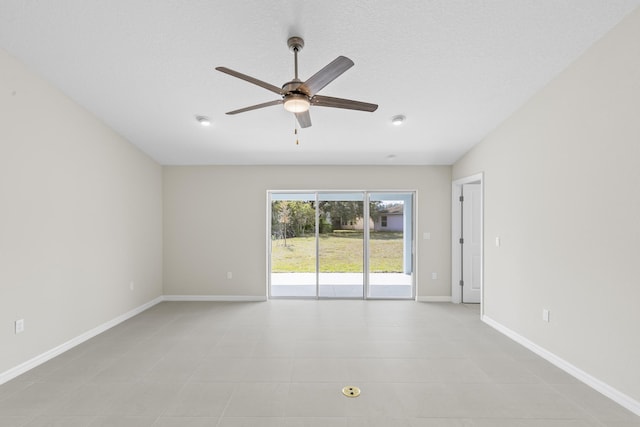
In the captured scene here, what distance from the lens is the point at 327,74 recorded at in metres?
1.90

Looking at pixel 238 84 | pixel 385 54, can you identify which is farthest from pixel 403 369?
pixel 238 84

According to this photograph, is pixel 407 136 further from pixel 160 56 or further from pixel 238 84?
pixel 160 56

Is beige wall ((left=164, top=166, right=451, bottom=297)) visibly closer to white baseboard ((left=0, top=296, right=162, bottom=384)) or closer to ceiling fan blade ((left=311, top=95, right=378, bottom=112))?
white baseboard ((left=0, top=296, right=162, bottom=384))

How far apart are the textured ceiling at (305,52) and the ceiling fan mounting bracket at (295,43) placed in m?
0.06

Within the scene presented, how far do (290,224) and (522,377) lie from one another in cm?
392

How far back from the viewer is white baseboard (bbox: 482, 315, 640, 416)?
2.19 m

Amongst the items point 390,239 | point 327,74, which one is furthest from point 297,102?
point 390,239

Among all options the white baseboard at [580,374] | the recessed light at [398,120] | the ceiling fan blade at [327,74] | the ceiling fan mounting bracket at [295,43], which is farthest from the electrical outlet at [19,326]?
the white baseboard at [580,374]

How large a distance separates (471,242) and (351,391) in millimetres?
3719

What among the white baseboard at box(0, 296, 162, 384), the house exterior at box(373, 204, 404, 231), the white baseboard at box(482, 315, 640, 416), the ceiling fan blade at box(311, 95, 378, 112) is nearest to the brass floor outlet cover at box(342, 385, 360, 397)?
the white baseboard at box(482, 315, 640, 416)

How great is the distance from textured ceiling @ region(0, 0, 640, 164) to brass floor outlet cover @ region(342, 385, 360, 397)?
9.45ft

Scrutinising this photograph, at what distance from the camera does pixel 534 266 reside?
3180 millimetres

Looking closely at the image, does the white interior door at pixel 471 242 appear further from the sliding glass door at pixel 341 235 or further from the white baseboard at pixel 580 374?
the white baseboard at pixel 580 374

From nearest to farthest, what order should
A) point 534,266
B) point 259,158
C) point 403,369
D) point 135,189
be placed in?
point 403,369 < point 534,266 < point 135,189 < point 259,158
